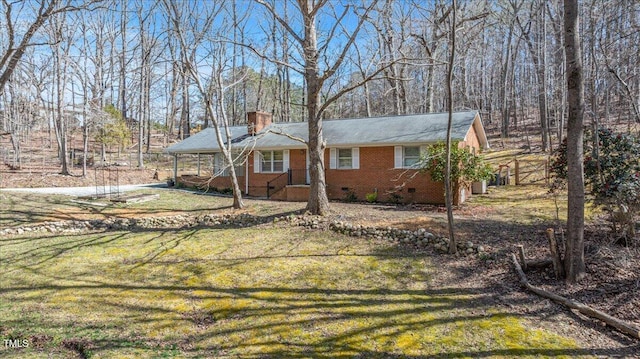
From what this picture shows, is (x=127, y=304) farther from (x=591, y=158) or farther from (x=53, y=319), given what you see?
(x=591, y=158)

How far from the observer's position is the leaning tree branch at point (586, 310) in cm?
448

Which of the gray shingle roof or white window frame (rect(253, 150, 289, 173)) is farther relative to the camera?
white window frame (rect(253, 150, 289, 173))

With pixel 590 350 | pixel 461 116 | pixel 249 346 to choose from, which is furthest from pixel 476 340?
pixel 461 116

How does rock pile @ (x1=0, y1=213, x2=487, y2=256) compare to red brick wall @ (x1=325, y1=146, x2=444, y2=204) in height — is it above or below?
below

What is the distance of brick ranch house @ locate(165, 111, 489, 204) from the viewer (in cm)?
1500

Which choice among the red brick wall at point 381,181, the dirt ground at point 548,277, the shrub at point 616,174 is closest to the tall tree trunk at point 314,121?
the dirt ground at point 548,277

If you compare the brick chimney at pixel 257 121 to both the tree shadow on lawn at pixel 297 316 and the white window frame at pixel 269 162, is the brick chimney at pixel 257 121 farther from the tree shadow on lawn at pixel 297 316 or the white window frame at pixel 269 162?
the tree shadow on lawn at pixel 297 316

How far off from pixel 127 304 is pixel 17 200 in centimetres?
1254

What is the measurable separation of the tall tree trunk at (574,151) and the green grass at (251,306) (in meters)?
1.71

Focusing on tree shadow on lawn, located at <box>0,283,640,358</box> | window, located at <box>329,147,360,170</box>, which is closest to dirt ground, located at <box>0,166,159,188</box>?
window, located at <box>329,147,360,170</box>

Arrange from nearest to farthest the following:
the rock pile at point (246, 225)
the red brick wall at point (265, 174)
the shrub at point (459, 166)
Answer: the rock pile at point (246, 225) < the shrub at point (459, 166) < the red brick wall at point (265, 174)

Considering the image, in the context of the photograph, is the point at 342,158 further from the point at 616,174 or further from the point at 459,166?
the point at 616,174

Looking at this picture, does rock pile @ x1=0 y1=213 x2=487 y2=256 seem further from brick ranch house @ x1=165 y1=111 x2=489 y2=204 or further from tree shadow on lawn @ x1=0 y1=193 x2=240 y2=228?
brick ranch house @ x1=165 y1=111 x2=489 y2=204

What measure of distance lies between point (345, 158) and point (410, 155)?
3047 mm
